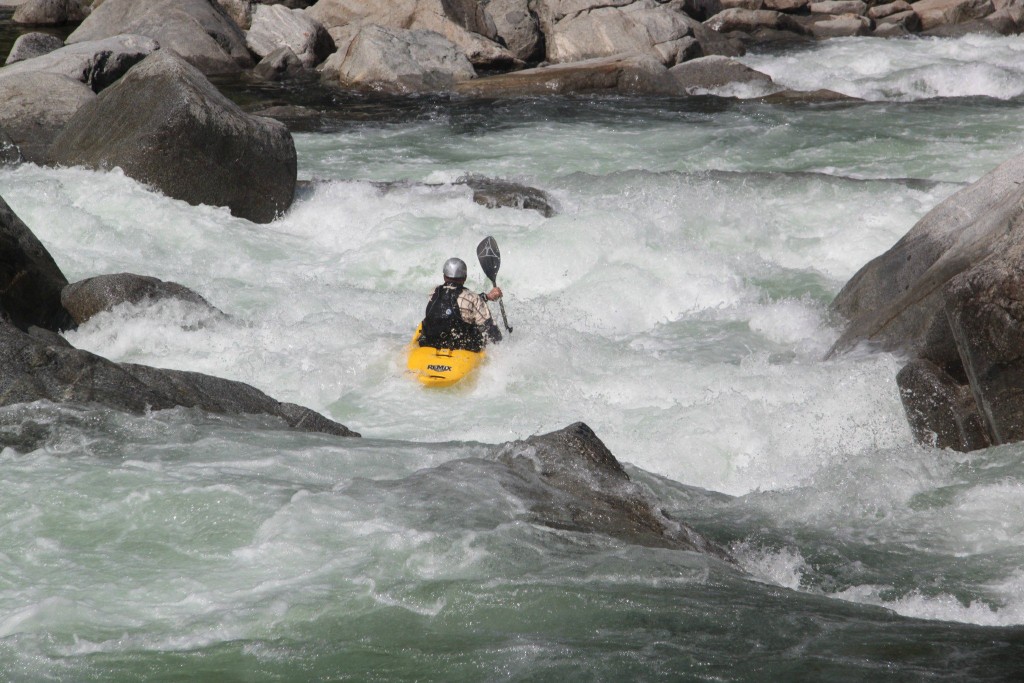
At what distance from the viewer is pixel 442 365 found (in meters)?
7.43

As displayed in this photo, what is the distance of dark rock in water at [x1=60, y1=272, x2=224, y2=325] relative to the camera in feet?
25.4

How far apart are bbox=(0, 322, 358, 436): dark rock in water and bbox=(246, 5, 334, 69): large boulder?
45.8 ft

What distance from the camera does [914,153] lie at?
1323 cm

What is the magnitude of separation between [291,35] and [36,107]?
8365 mm

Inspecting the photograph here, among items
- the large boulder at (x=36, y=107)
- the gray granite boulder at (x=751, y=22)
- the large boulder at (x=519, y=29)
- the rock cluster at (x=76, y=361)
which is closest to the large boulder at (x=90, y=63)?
the large boulder at (x=36, y=107)

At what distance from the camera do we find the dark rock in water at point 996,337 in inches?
218

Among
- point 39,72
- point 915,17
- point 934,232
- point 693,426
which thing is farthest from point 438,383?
point 915,17

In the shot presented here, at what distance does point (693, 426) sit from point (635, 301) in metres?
2.73

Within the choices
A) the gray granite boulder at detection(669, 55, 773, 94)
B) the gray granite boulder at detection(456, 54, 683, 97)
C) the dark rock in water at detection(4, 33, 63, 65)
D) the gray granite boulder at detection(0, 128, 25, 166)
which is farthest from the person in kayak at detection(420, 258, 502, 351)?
the dark rock in water at detection(4, 33, 63, 65)

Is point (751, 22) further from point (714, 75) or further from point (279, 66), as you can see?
point (279, 66)

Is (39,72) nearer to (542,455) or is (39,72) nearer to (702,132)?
(702,132)

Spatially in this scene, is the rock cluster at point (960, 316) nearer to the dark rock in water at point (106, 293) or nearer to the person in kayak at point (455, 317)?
the person in kayak at point (455, 317)

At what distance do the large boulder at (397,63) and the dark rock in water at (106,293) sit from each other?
10.2 metres

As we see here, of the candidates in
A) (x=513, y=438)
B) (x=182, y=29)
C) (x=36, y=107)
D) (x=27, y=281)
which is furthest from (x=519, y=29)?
(x=513, y=438)
